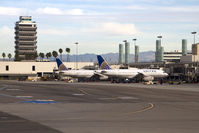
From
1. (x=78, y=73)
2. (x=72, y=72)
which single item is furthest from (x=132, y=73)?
(x=72, y=72)

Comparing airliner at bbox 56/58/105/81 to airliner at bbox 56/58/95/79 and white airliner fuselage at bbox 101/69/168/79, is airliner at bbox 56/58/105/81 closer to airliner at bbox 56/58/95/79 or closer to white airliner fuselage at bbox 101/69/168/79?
airliner at bbox 56/58/95/79

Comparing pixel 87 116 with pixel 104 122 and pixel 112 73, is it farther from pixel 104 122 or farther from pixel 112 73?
pixel 112 73

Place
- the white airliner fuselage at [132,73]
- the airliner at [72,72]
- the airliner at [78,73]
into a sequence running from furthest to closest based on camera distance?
the airliner at [78,73] → the airliner at [72,72] → the white airliner fuselage at [132,73]

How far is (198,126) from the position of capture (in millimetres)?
23484

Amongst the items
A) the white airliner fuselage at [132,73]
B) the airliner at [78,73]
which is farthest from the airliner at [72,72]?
the white airliner fuselage at [132,73]

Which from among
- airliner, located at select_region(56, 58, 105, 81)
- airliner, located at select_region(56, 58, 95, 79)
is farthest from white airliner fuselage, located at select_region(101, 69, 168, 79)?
airliner, located at select_region(56, 58, 95, 79)

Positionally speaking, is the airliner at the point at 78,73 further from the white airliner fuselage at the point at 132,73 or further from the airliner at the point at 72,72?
the white airliner fuselage at the point at 132,73

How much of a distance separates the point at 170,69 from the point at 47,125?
136 metres

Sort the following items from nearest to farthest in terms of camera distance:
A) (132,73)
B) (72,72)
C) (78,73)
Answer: (132,73), (72,72), (78,73)

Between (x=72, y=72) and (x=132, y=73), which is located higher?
(x=72, y=72)

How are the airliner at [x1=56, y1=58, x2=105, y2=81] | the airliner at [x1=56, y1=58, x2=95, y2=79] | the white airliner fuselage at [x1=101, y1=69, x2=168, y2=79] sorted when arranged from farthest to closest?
the airliner at [x1=56, y1=58, x2=105, y2=81] → the airliner at [x1=56, y1=58, x2=95, y2=79] → the white airliner fuselage at [x1=101, y1=69, x2=168, y2=79]

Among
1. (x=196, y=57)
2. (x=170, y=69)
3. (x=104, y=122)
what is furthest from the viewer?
(x=196, y=57)

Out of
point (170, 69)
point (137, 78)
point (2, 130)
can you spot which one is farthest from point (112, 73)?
point (2, 130)

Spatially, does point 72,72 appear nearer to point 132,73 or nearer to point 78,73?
point 78,73
